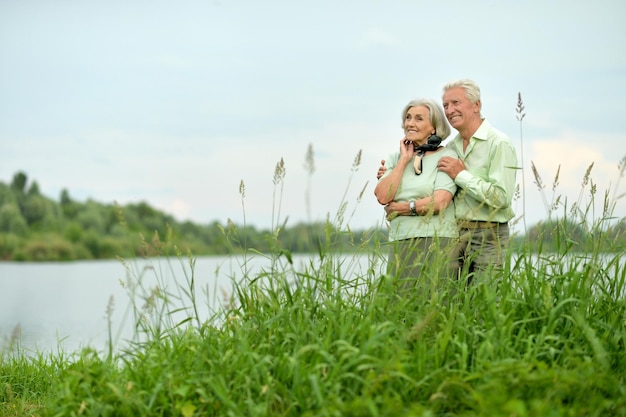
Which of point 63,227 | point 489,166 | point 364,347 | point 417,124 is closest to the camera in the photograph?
point 364,347

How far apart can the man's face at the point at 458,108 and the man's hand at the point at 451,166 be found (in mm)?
325

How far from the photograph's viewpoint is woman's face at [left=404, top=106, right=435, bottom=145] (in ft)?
18.1

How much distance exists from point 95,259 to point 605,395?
55.4m

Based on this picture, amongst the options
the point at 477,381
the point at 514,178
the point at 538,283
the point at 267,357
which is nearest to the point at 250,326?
the point at 267,357

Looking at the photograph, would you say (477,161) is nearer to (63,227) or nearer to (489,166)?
(489,166)

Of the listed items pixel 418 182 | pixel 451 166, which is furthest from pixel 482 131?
pixel 418 182

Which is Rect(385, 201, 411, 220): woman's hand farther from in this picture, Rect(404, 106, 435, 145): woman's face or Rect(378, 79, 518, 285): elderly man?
Rect(404, 106, 435, 145): woman's face

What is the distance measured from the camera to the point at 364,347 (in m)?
3.82

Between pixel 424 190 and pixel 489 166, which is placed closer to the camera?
pixel 424 190

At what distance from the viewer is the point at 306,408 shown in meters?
3.79

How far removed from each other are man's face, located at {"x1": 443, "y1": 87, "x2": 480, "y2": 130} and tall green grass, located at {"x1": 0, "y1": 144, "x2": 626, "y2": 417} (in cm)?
120

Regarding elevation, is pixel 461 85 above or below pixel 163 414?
above

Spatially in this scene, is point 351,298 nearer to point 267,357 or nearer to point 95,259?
point 267,357

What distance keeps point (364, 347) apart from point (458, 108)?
98.1 inches
